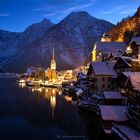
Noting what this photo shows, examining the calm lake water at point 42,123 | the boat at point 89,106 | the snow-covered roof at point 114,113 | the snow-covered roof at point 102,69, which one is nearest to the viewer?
the snow-covered roof at point 114,113

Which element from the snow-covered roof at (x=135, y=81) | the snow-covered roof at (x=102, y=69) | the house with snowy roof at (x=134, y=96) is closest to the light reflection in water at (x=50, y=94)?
the snow-covered roof at (x=102, y=69)

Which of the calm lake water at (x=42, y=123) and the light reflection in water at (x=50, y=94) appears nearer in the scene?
the calm lake water at (x=42, y=123)

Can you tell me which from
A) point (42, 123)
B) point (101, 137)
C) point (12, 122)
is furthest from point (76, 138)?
point (12, 122)

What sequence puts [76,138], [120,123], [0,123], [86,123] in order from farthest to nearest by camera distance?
1. [0,123]
2. [86,123]
3. [76,138]
4. [120,123]

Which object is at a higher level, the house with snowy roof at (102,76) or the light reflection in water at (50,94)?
the house with snowy roof at (102,76)

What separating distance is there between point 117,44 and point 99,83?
3176 cm

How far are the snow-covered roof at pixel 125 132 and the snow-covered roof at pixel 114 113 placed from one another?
74.6 inches

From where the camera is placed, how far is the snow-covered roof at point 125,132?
33.1 metres

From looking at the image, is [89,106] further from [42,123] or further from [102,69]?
[42,123]

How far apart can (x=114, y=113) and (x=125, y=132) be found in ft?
21.7

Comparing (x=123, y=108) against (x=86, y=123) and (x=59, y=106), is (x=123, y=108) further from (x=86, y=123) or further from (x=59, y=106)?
(x=59, y=106)

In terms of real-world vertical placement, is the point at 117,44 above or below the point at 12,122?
above

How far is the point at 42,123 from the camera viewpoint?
54.5 metres

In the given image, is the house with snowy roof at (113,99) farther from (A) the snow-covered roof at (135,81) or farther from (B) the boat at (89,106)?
(A) the snow-covered roof at (135,81)
